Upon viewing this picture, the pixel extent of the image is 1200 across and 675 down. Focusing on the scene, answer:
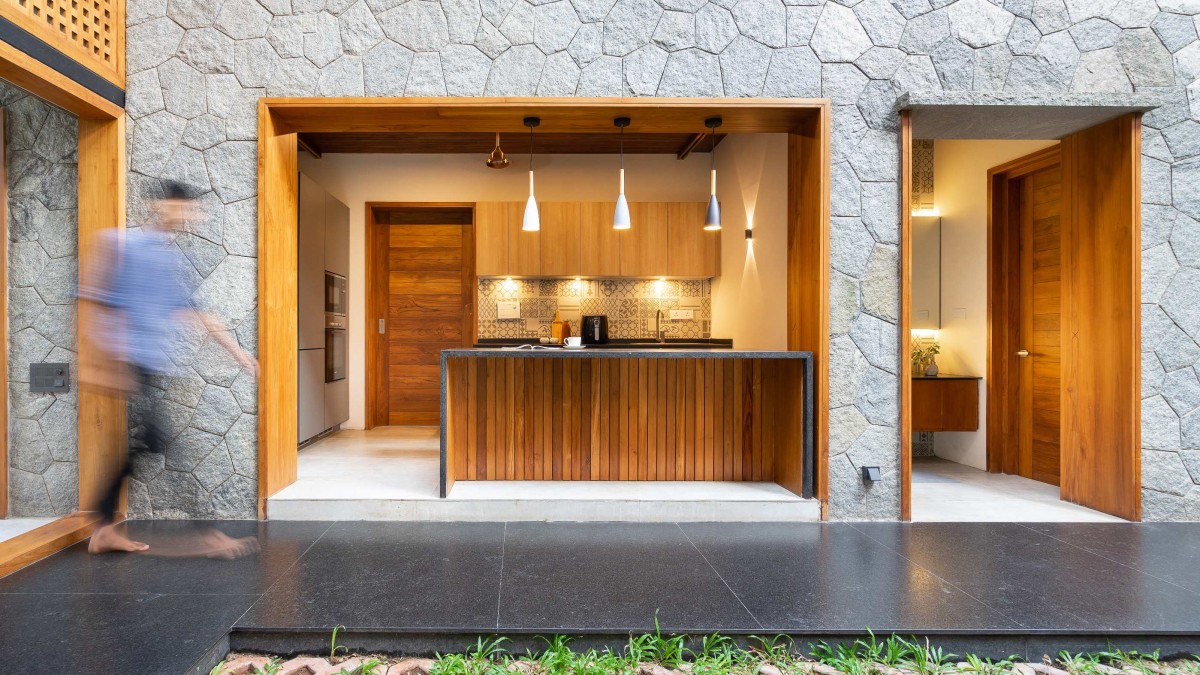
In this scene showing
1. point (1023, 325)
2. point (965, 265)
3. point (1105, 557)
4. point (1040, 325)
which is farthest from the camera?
point (965, 265)

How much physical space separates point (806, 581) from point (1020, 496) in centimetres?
231

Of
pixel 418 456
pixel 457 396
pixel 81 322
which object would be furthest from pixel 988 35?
pixel 81 322

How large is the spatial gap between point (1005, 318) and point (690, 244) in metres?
2.92

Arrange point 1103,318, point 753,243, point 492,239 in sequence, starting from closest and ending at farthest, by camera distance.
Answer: point 1103,318
point 753,243
point 492,239

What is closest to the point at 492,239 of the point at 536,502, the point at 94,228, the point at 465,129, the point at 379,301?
the point at 379,301

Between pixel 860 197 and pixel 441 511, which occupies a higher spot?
pixel 860 197

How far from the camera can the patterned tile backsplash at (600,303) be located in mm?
6531

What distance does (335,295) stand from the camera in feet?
19.3

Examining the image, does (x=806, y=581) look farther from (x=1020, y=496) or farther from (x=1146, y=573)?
(x=1020, y=496)

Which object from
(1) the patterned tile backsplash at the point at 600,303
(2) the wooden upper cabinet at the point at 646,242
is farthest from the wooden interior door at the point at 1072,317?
(2) the wooden upper cabinet at the point at 646,242

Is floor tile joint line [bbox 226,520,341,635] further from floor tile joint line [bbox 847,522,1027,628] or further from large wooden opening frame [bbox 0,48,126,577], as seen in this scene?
floor tile joint line [bbox 847,522,1027,628]

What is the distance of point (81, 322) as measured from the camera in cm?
318

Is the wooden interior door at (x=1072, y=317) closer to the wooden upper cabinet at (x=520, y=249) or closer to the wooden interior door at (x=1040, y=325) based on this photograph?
the wooden interior door at (x=1040, y=325)

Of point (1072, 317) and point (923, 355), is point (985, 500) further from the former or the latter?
point (923, 355)
